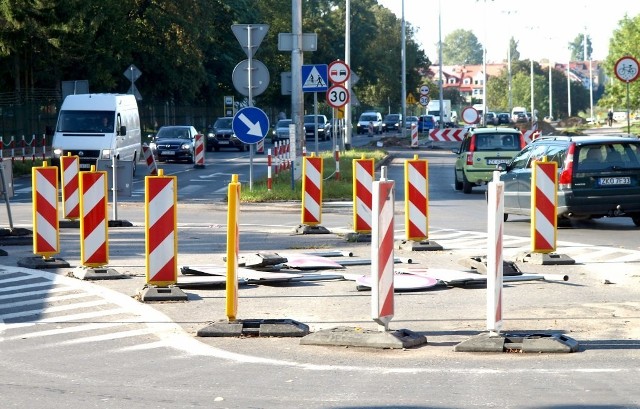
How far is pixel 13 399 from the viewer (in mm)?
7559

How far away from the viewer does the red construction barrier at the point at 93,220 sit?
43.7ft

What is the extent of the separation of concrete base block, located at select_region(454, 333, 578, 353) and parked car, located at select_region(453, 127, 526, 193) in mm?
21434

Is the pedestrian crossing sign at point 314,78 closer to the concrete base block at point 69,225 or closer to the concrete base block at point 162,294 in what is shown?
the concrete base block at point 69,225

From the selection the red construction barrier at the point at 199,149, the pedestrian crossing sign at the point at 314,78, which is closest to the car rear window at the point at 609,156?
the pedestrian crossing sign at the point at 314,78

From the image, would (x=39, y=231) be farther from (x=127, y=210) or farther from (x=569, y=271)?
(x=127, y=210)

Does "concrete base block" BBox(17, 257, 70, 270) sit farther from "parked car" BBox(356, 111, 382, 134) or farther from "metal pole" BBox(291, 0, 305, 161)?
"parked car" BBox(356, 111, 382, 134)

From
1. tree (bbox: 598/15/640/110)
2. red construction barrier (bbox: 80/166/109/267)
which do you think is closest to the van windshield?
red construction barrier (bbox: 80/166/109/267)

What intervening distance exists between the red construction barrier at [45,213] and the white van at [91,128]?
1984 centimetres

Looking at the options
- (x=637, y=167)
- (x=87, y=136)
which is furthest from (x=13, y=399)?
(x=87, y=136)

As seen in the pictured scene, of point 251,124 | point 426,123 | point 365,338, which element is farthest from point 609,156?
point 426,123

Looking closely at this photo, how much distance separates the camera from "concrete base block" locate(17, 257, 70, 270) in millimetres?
14758

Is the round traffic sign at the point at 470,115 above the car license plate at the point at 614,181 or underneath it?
above

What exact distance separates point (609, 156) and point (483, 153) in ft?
35.6

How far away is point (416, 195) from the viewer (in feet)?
53.3
